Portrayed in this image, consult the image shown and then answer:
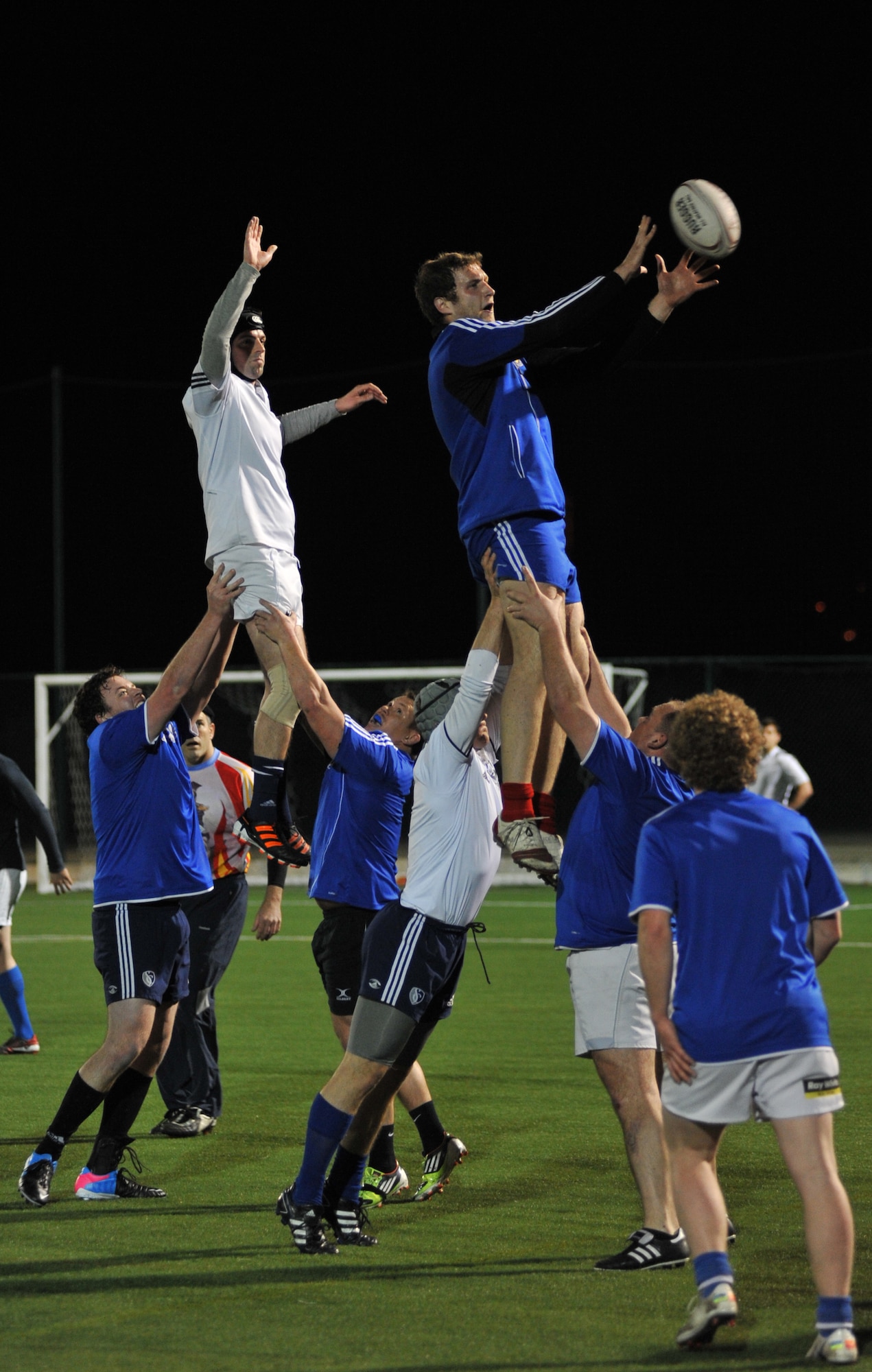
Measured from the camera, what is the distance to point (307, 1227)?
6078mm

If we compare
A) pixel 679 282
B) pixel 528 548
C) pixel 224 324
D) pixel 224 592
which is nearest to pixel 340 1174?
pixel 224 592

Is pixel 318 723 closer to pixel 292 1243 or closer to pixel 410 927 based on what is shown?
pixel 410 927

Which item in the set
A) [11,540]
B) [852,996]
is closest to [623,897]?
[852,996]

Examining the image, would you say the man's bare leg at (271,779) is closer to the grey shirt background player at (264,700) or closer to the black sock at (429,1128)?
the grey shirt background player at (264,700)

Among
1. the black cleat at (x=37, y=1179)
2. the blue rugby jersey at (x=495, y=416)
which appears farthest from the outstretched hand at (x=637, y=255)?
the black cleat at (x=37, y=1179)

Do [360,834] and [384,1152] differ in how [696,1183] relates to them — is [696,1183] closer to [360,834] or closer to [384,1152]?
[384,1152]

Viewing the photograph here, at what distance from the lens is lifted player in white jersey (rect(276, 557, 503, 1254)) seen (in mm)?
6098

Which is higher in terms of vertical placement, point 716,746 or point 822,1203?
point 716,746

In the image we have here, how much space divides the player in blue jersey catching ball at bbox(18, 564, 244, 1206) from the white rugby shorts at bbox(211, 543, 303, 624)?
2.1 inches

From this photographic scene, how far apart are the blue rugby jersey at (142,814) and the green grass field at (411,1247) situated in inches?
51.9

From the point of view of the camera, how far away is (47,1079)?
Result: 970 cm

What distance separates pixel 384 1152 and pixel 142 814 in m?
1.79

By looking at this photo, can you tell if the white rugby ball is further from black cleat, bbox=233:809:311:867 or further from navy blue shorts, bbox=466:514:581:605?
black cleat, bbox=233:809:311:867

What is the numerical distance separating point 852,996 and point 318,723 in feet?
23.6
